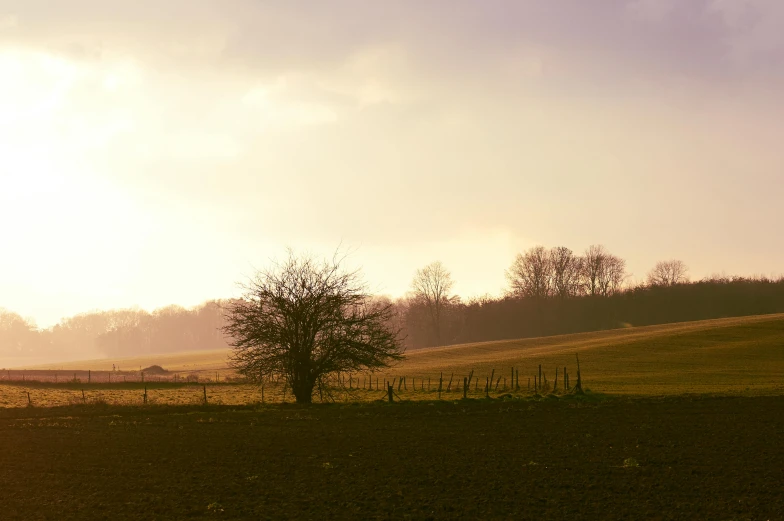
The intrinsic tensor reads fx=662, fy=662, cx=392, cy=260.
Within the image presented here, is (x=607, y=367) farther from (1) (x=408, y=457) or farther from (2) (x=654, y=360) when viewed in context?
(1) (x=408, y=457)

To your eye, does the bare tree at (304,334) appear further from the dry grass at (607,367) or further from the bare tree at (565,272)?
the bare tree at (565,272)

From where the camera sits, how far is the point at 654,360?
2419 inches

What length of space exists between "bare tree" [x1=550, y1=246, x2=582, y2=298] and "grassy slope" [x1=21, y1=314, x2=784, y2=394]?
39.8m

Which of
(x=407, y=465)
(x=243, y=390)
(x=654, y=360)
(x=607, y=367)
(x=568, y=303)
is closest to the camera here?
(x=407, y=465)

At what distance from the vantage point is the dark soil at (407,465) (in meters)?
14.1

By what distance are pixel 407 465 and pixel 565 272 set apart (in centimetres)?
12023

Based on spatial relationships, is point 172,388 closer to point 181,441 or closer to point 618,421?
point 181,441

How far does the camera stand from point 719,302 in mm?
118188

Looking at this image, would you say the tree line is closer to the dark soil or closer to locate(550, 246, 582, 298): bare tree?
locate(550, 246, 582, 298): bare tree

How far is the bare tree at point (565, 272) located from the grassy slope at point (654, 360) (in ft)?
131

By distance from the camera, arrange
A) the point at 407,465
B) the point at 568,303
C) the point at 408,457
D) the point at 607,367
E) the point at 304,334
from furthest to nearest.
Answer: the point at 568,303 < the point at 607,367 < the point at 304,334 < the point at 408,457 < the point at 407,465

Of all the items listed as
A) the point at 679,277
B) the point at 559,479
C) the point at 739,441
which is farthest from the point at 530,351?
the point at 679,277

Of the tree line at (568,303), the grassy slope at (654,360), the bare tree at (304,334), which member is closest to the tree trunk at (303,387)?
the bare tree at (304,334)

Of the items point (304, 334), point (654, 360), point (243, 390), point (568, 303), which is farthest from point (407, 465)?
point (568, 303)
